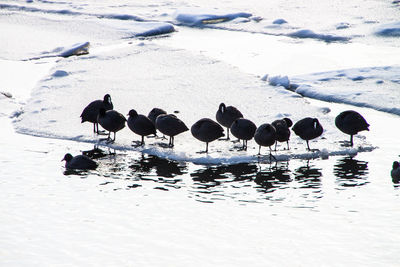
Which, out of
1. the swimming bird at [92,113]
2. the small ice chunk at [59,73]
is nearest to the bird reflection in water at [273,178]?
the swimming bird at [92,113]

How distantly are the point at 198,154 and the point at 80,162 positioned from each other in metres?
2.20

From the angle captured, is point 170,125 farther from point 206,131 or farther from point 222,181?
point 222,181

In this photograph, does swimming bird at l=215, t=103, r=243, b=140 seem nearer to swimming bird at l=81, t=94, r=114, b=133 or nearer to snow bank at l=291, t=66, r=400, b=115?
swimming bird at l=81, t=94, r=114, b=133

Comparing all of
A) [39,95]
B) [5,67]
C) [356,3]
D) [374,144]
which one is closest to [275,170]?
[374,144]

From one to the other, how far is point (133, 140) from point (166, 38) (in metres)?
10.8

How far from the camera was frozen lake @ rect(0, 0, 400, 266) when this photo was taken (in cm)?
719

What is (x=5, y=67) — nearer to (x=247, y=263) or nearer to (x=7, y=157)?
(x=7, y=157)

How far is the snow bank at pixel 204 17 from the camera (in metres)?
24.4

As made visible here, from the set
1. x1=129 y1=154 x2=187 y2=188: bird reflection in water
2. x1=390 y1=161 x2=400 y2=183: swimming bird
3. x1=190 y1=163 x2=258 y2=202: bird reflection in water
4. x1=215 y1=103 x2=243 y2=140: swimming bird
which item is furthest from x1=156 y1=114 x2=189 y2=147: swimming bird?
x1=390 y1=161 x2=400 y2=183: swimming bird

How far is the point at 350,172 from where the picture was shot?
997 cm

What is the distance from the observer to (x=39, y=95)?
14.6 meters

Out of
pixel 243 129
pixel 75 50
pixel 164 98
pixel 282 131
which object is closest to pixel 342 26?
pixel 75 50

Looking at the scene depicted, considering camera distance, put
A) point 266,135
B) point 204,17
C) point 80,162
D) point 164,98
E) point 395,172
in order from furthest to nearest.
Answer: point 204,17 < point 164,98 < point 266,135 < point 80,162 < point 395,172

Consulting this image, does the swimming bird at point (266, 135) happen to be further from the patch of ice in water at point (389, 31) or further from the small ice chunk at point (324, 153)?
the patch of ice in water at point (389, 31)
